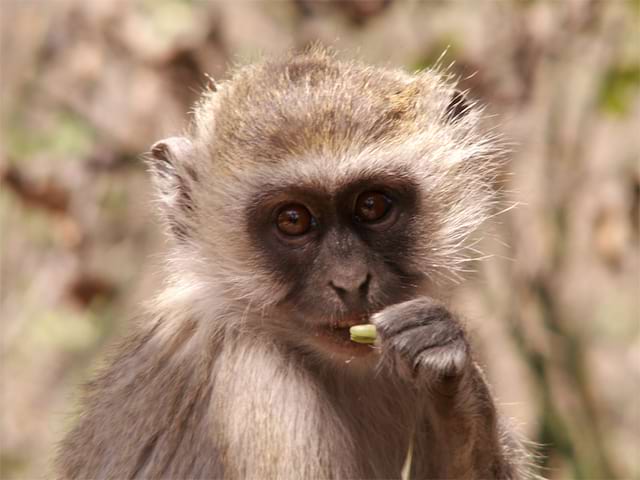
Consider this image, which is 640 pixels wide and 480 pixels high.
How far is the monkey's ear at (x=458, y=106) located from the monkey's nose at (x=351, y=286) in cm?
123

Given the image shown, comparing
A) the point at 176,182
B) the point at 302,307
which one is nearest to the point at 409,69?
the point at 176,182

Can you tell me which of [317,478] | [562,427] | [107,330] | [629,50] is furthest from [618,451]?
[317,478]

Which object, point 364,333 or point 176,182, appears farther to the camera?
point 176,182

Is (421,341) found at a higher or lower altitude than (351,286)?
lower

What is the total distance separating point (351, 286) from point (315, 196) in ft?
1.45

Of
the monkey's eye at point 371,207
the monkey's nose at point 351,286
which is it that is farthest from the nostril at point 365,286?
A: the monkey's eye at point 371,207

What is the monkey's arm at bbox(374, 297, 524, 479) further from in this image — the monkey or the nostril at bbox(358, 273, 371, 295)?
the nostril at bbox(358, 273, 371, 295)

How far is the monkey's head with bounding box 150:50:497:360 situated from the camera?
4195 millimetres

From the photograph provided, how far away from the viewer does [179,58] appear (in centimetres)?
932

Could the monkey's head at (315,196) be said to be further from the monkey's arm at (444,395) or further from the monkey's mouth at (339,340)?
the monkey's arm at (444,395)

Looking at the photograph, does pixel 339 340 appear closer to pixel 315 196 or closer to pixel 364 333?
pixel 364 333

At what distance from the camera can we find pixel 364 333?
404 centimetres

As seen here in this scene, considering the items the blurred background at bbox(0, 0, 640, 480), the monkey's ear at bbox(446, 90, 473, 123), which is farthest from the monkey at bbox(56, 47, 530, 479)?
the blurred background at bbox(0, 0, 640, 480)

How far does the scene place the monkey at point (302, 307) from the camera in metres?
4.12
